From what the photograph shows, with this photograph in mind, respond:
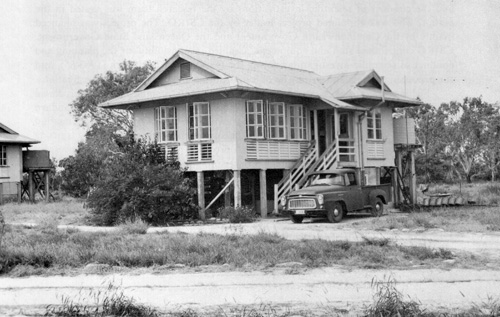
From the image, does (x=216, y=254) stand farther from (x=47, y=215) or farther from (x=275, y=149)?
(x=47, y=215)

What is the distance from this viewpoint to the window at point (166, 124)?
28906 mm

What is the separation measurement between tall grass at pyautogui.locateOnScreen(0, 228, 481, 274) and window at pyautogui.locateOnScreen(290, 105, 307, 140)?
46.6 feet

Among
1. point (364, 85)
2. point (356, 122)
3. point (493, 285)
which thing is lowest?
point (493, 285)

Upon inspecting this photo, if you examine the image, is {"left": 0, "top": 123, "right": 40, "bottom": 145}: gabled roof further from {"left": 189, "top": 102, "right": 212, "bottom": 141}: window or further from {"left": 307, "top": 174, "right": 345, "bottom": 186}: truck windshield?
{"left": 307, "top": 174, "right": 345, "bottom": 186}: truck windshield

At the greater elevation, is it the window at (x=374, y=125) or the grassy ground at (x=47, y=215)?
the window at (x=374, y=125)

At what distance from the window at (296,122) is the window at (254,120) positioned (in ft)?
6.86

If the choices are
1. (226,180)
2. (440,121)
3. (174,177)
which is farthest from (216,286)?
(440,121)

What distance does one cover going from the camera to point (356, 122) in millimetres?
30812

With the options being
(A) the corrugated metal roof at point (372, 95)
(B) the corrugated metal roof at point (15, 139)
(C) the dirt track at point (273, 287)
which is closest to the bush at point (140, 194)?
(A) the corrugated metal roof at point (372, 95)

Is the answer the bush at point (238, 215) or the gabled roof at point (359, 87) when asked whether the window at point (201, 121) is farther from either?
the gabled roof at point (359, 87)

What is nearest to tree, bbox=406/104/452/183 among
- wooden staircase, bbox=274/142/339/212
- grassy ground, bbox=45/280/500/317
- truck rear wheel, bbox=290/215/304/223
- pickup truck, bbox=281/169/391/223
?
wooden staircase, bbox=274/142/339/212

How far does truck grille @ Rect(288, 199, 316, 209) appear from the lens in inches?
906

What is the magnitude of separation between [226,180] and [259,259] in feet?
53.5

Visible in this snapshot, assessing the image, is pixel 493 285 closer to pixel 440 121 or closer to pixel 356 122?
pixel 356 122
